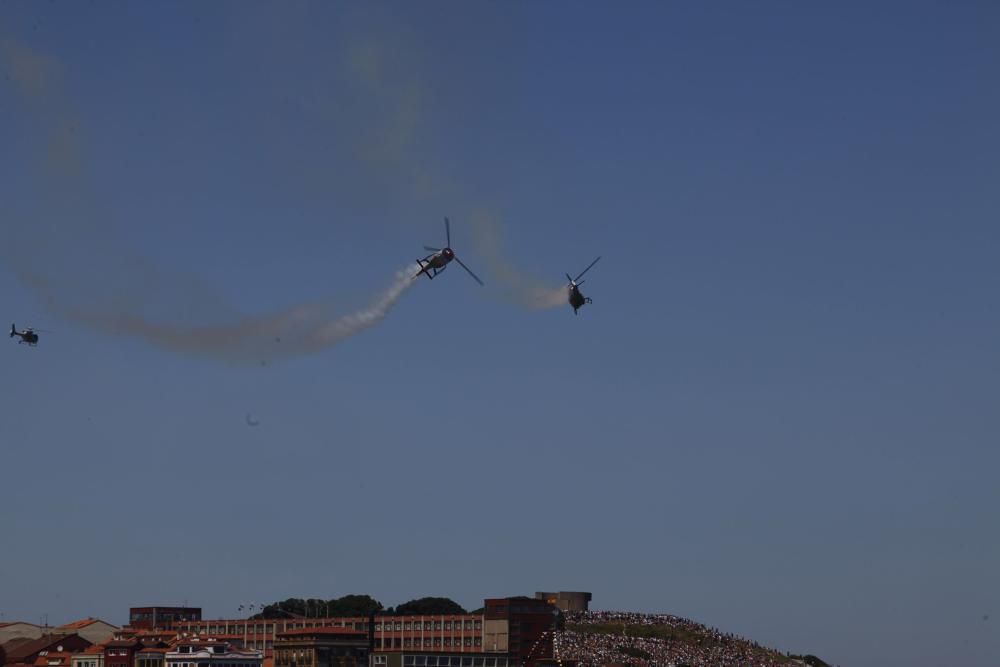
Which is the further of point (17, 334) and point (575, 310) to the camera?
point (17, 334)

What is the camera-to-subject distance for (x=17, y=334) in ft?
583

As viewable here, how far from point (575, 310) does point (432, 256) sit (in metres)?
14.8

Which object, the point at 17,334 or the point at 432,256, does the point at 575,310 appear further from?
the point at 17,334

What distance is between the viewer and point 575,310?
453 feet

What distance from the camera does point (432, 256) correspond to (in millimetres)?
135750

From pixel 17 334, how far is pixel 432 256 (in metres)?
68.5

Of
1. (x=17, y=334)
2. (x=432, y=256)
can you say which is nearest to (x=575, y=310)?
(x=432, y=256)

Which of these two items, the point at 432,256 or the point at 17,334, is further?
the point at 17,334

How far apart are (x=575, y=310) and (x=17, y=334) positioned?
3080 inches
